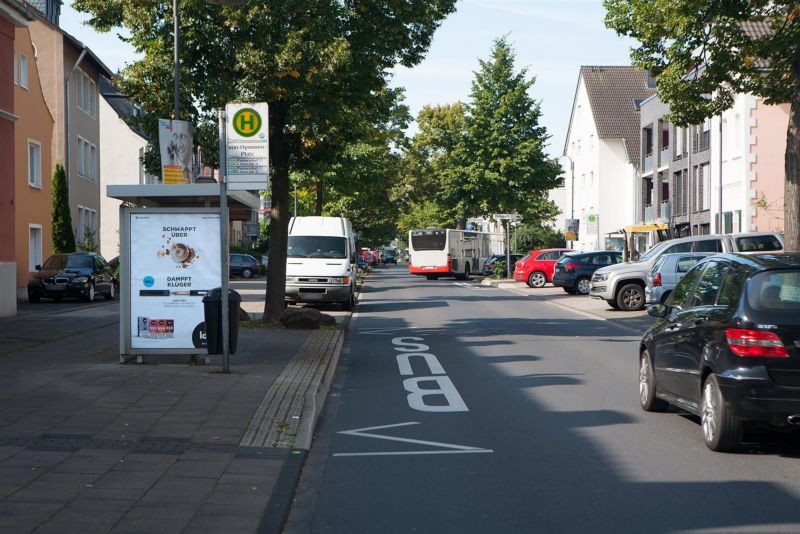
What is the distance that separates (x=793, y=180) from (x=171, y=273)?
1112 cm

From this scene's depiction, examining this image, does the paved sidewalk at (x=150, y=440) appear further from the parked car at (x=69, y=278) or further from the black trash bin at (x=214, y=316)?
the parked car at (x=69, y=278)

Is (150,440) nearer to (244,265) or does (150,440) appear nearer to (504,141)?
(504,141)

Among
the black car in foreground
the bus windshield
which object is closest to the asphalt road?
the black car in foreground

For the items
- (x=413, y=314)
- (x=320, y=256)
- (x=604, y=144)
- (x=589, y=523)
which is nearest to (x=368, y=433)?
(x=589, y=523)

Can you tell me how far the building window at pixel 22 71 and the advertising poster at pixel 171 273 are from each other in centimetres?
2263

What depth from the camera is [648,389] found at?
1053cm

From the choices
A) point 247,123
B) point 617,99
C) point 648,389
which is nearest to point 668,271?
point 247,123

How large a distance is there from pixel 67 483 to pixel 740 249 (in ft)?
74.4

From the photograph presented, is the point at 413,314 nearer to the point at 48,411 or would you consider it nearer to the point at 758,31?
the point at 48,411

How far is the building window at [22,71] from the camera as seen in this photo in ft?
113

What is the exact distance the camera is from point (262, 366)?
13.9 m

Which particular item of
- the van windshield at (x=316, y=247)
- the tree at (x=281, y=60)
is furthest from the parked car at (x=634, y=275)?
the tree at (x=281, y=60)

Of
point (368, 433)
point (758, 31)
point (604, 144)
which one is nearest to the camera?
point (368, 433)

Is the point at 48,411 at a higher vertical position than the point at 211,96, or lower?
lower
